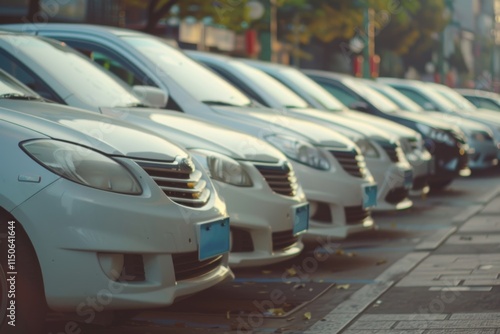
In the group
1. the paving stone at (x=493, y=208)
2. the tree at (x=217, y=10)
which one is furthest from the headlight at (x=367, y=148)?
the tree at (x=217, y=10)

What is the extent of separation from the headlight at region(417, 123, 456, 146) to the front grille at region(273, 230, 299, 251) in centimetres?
787

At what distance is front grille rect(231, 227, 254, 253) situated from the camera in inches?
282

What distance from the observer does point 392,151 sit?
1136 cm

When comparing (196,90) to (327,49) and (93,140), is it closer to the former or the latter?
(93,140)

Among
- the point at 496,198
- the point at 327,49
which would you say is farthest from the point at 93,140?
the point at 327,49

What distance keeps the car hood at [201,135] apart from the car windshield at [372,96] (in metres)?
7.48

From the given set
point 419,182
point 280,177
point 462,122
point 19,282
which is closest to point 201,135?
point 280,177

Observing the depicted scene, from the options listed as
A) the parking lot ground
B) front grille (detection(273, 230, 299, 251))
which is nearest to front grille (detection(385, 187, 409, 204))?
the parking lot ground

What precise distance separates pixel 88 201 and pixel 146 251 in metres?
0.35

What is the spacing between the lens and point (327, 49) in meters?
53.8

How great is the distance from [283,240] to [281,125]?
207 centimetres

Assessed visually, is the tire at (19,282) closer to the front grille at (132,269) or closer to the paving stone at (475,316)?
the front grille at (132,269)

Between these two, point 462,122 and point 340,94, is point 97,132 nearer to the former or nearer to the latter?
point 340,94

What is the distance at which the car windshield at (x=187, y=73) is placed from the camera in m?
9.20
